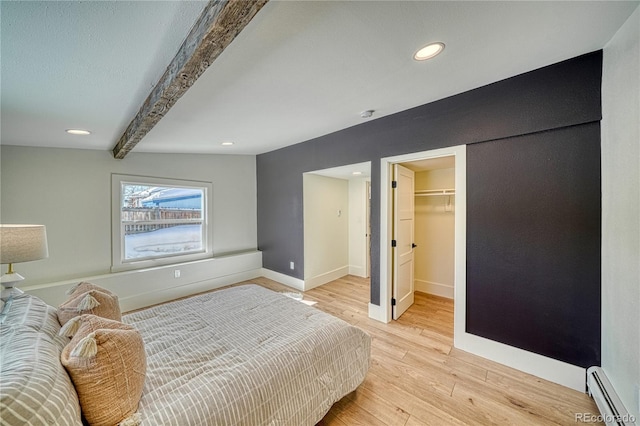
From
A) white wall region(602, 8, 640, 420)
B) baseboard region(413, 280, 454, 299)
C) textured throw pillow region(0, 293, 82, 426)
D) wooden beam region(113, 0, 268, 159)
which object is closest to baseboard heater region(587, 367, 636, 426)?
white wall region(602, 8, 640, 420)

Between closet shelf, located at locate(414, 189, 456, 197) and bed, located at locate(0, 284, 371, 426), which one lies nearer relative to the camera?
bed, located at locate(0, 284, 371, 426)

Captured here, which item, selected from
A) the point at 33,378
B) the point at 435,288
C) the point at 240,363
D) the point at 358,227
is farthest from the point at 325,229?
the point at 33,378

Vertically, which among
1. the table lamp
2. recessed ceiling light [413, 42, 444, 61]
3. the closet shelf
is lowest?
the table lamp

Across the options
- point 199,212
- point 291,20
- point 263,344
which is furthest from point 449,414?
point 199,212

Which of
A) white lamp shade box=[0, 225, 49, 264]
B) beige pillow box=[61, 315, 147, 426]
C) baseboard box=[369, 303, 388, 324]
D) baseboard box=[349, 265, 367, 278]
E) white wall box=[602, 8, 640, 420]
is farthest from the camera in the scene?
baseboard box=[349, 265, 367, 278]

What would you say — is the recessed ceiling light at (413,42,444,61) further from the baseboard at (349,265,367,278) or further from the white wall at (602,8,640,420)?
the baseboard at (349,265,367,278)

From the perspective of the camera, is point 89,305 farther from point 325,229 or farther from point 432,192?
point 432,192

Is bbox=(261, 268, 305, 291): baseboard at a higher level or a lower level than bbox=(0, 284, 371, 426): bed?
lower

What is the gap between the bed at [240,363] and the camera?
42.3 inches

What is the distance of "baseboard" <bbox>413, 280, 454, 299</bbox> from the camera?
3.70 meters

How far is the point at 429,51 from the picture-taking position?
1633 mm

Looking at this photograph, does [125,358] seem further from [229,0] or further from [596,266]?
[596,266]

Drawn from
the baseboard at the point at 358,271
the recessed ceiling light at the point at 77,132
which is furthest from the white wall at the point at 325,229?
the recessed ceiling light at the point at 77,132

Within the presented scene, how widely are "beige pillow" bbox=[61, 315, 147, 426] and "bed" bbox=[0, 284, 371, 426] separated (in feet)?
0.26
